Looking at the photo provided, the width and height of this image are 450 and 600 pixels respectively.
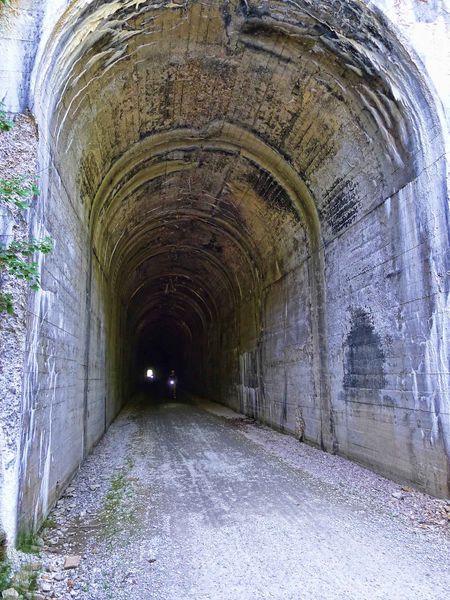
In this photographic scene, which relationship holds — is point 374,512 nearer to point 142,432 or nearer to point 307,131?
point 307,131

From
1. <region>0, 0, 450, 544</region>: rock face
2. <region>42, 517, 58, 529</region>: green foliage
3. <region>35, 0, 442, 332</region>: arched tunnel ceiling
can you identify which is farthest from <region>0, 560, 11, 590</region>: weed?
<region>35, 0, 442, 332</region>: arched tunnel ceiling

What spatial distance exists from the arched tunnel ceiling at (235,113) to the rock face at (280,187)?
0.09 feet

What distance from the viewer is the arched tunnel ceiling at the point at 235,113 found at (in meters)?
5.27

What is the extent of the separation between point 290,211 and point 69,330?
5.07 meters

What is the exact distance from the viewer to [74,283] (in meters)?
5.93

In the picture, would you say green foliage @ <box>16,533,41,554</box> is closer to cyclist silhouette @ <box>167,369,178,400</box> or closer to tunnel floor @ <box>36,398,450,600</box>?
tunnel floor @ <box>36,398,450,600</box>

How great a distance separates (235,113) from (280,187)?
5.44ft

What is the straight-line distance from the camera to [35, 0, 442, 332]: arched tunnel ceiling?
17.3 ft

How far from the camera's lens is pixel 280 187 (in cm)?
859

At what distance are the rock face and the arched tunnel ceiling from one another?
1.1 inches

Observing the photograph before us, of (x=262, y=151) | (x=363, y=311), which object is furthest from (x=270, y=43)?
(x=363, y=311)

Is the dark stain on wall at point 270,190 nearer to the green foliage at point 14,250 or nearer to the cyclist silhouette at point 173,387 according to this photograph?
the green foliage at point 14,250

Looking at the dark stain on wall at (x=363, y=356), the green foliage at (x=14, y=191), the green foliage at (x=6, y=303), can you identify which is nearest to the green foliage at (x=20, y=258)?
the green foliage at (x=6, y=303)

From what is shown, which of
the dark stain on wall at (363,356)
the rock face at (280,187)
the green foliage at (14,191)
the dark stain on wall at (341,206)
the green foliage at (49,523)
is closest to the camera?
the green foliage at (14,191)
